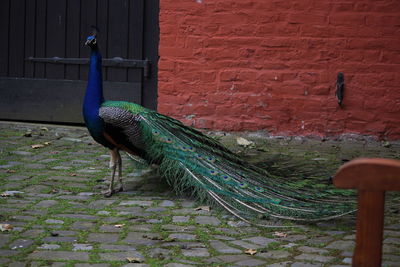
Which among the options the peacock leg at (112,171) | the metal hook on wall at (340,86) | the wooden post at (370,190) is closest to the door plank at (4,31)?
the peacock leg at (112,171)

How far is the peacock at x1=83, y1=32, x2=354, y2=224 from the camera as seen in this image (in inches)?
178

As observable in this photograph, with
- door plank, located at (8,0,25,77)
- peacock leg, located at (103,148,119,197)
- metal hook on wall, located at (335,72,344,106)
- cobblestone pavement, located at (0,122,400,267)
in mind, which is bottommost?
cobblestone pavement, located at (0,122,400,267)

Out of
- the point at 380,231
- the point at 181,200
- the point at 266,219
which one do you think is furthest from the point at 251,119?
the point at 380,231

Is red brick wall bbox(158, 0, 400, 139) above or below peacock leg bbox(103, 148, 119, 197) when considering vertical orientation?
above

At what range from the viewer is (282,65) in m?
7.37

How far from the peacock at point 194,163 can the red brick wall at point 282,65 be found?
7.39ft

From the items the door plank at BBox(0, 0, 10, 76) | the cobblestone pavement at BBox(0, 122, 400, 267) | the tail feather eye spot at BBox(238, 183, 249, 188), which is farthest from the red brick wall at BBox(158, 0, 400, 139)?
the tail feather eye spot at BBox(238, 183, 249, 188)

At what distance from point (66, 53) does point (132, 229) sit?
4.02 meters

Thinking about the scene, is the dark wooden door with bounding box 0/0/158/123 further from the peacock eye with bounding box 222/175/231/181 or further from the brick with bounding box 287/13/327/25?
the peacock eye with bounding box 222/175/231/181

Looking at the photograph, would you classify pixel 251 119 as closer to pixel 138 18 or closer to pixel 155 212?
pixel 138 18

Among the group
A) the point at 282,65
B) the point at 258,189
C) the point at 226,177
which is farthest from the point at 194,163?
the point at 282,65

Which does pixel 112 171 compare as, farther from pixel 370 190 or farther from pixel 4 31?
pixel 4 31

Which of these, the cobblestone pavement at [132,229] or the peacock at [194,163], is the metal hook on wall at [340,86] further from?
the peacock at [194,163]

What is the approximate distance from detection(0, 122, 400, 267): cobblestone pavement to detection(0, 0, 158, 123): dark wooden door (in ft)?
5.56
